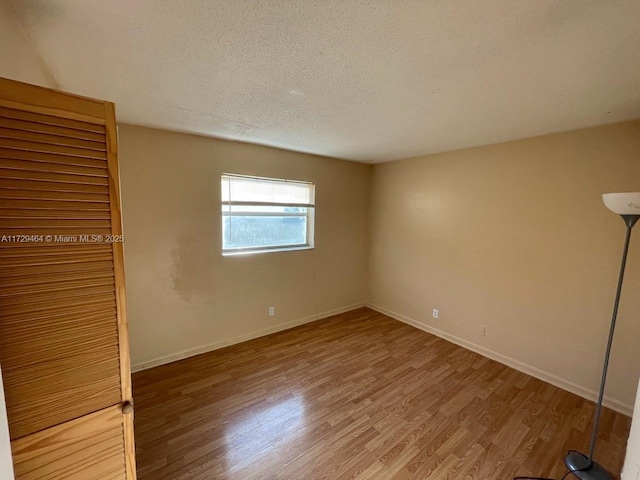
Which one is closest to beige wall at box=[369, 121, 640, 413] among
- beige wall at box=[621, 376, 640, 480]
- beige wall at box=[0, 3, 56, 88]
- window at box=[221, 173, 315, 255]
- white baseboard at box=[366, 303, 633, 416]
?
white baseboard at box=[366, 303, 633, 416]

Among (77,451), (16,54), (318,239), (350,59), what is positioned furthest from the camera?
(318,239)

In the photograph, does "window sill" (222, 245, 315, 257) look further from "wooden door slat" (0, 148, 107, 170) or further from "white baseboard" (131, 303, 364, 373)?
"wooden door slat" (0, 148, 107, 170)

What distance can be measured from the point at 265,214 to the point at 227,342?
1.57 m

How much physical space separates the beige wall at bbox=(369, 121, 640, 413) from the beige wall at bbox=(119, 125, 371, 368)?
1.44 meters

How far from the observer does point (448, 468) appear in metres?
1.60

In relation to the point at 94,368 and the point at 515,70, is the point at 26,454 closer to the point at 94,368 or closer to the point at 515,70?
the point at 94,368

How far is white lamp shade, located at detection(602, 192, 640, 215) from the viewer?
138 cm

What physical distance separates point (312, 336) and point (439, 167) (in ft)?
8.64

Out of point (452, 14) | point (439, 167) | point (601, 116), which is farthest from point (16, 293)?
point (439, 167)

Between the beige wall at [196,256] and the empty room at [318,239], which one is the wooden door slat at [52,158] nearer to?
the empty room at [318,239]

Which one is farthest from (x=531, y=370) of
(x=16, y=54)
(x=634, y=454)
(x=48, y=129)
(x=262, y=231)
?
(x=16, y=54)

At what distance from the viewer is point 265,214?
3.21m

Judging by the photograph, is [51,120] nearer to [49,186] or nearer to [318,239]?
[49,186]

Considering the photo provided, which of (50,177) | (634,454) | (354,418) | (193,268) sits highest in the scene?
(50,177)
